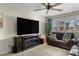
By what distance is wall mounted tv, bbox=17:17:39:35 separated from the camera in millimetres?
1476

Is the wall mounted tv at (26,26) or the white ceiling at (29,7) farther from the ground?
the white ceiling at (29,7)

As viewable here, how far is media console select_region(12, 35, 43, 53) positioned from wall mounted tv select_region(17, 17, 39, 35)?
0.11 metres

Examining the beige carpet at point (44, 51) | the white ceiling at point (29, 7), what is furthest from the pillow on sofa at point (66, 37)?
the white ceiling at point (29, 7)

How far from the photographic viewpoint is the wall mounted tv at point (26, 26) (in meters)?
1.48

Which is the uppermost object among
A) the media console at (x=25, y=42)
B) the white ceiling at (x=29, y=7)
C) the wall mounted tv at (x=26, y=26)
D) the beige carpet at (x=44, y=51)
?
the white ceiling at (x=29, y=7)

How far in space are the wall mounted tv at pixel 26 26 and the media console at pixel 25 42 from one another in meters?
0.11

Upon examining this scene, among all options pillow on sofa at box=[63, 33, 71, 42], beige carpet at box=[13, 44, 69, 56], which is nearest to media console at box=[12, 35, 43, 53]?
beige carpet at box=[13, 44, 69, 56]

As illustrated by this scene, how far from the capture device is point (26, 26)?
152 centimetres

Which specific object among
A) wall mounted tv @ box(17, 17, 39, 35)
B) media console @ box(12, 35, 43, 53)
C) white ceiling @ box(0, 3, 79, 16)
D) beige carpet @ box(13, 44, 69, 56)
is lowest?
beige carpet @ box(13, 44, 69, 56)

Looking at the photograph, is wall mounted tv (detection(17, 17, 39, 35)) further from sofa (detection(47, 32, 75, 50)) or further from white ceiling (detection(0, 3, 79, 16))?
sofa (detection(47, 32, 75, 50))

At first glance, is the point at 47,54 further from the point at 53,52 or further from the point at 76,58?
the point at 76,58

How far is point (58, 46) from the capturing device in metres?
1.59

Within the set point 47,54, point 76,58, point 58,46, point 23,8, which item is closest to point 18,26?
point 23,8

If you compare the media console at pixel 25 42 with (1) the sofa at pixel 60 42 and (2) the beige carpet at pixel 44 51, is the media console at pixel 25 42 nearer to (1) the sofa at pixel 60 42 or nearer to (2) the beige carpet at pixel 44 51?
(2) the beige carpet at pixel 44 51
